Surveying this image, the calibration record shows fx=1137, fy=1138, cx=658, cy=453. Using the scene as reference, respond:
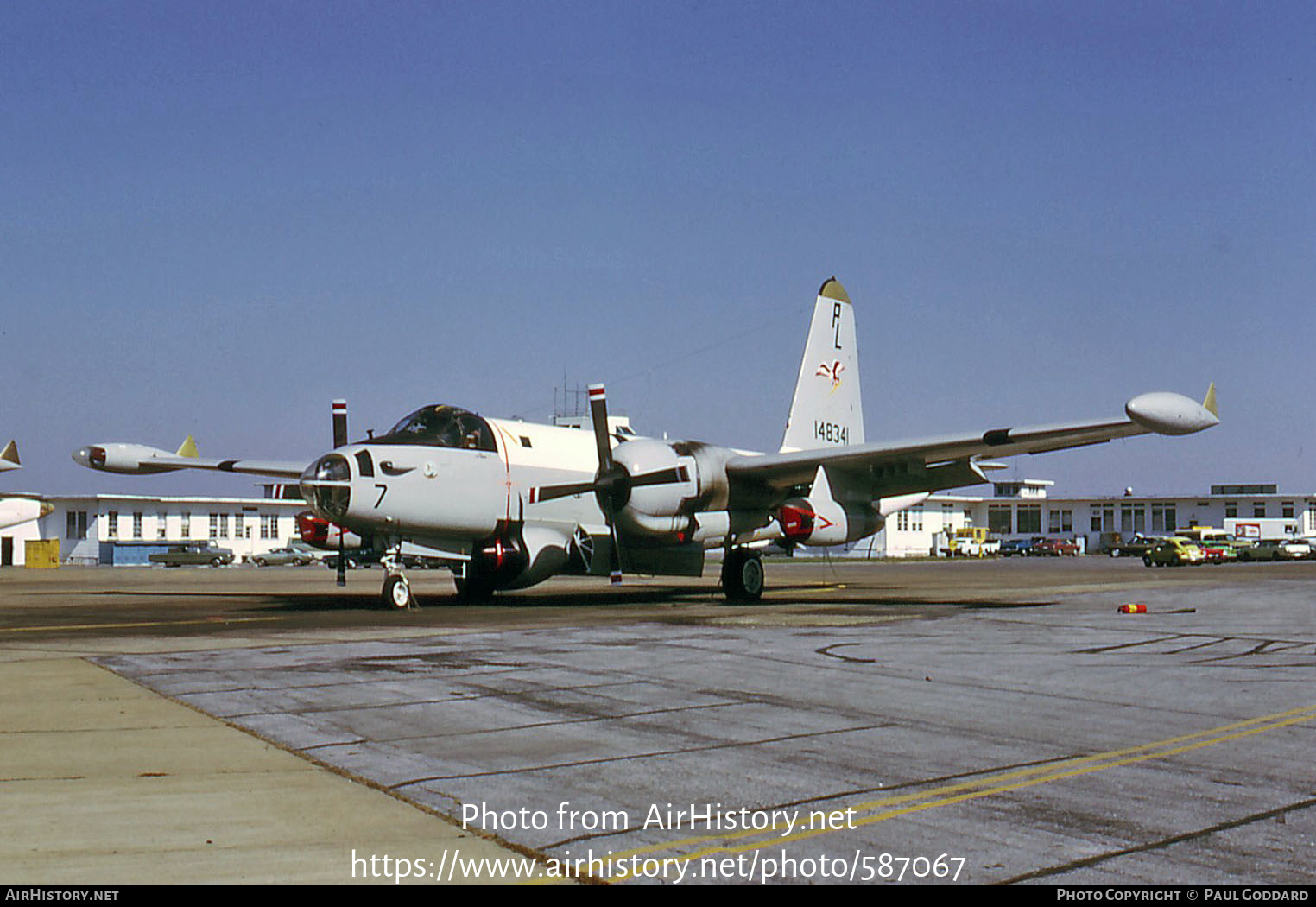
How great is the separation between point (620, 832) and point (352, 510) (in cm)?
1647

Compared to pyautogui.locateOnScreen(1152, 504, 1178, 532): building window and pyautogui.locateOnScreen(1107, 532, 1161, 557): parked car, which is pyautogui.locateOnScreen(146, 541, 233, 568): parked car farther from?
pyautogui.locateOnScreen(1152, 504, 1178, 532): building window

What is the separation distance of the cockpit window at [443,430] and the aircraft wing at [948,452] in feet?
19.2

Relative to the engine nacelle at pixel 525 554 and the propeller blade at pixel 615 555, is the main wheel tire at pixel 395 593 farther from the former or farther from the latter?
the propeller blade at pixel 615 555

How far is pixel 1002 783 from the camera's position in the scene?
6941 millimetres

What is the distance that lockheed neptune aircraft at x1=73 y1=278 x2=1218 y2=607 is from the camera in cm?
2172

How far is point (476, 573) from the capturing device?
25.7m

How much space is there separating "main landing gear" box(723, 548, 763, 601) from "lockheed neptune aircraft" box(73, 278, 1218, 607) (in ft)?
0.11

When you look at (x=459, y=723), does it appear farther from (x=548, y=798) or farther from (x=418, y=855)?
(x=418, y=855)

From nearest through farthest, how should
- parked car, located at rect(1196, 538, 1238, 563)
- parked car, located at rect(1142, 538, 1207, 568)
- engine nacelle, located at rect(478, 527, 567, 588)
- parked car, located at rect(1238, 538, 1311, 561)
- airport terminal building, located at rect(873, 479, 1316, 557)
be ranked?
engine nacelle, located at rect(478, 527, 567, 588)
parked car, located at rect(1142, 538, 1207, 568)
parked car, located at rect(1196, 538, 1238, 563)
parked car, located at rect(1238, 538, 1311, 561)
airport terminal building, located at rect(873, 479, 1316, 557)

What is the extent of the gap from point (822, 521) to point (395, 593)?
9.73m

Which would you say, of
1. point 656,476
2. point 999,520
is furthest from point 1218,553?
point 999,520

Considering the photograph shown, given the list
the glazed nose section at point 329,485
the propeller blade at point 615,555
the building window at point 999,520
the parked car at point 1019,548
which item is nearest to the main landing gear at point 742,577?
the propeller blade at point 615,555

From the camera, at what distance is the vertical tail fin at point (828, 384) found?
3114 centimetres

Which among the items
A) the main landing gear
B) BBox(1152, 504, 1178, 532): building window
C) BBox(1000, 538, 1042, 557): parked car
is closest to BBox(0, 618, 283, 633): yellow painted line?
the main landing gear
